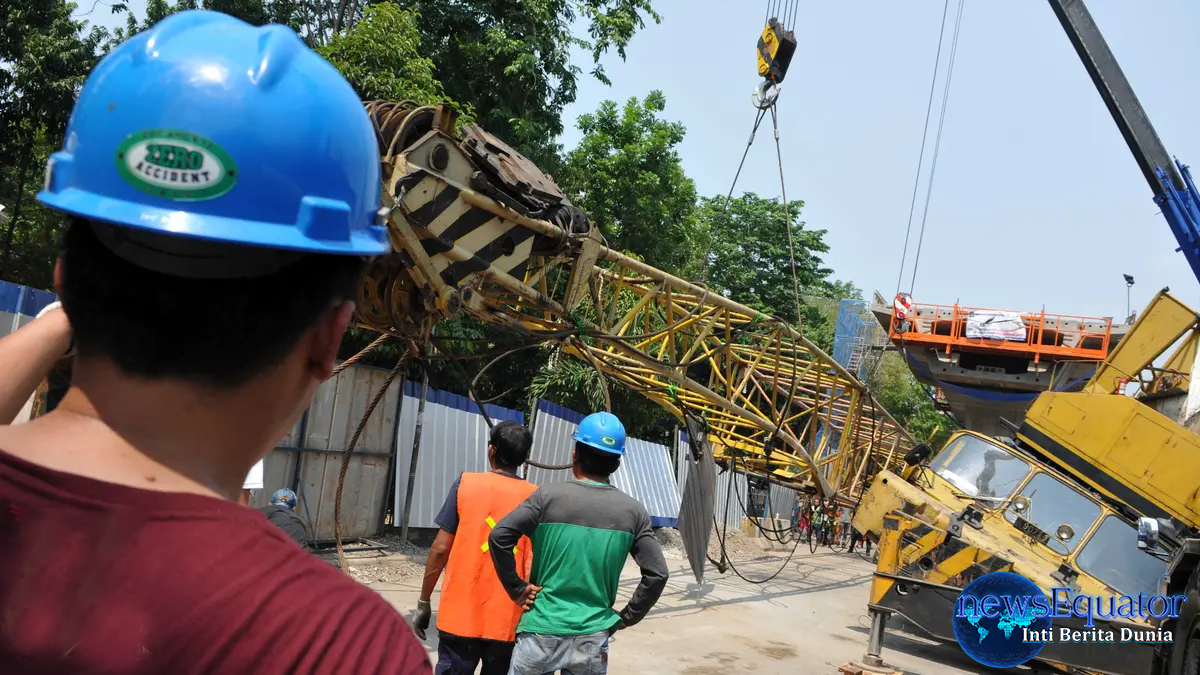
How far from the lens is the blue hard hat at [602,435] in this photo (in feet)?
14.2

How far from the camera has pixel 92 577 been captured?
854 millimetres

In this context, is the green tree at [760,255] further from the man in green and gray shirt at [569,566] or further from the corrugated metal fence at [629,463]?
the man in green and gray shirt at [569,566]

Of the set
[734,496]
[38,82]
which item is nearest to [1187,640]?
[734,496]

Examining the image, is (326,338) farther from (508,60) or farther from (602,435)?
(508,60)

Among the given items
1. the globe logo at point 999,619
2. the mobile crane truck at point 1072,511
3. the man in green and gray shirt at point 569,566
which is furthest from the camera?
the globe logo at point 999,619

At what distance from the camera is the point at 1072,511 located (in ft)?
31.8

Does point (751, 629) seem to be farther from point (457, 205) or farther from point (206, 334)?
point (206, 334)

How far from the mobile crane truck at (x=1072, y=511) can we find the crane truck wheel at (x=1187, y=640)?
130 mm

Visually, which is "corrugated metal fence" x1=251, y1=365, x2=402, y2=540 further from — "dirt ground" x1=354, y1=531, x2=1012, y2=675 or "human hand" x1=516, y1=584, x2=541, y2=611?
"human hand" x1=516, y1=584, x2=541, y2=611

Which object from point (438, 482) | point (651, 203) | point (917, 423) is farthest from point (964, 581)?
point (917, 423)

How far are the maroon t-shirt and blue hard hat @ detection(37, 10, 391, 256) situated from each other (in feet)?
0.90

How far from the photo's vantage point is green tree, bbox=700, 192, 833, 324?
30031mm

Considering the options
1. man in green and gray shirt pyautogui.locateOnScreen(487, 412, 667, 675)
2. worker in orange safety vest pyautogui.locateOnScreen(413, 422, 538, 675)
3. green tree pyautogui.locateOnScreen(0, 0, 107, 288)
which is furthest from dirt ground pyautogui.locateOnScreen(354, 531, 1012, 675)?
green tree pyautogui.locateOnScreen(0, 0, 107, 288)

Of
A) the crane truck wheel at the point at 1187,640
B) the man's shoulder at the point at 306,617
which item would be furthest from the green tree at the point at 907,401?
the man's shoulder at the point at 306,617
